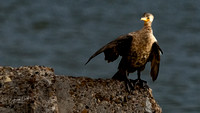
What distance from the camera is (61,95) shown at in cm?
346

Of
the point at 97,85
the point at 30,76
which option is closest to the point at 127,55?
the point at 97,85

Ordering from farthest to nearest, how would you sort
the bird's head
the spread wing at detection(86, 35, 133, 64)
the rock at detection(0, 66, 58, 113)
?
the bird's head
the spread wing at detection(86, 35, 133, 64)
the rock at detection(0, 66, 58, 113)

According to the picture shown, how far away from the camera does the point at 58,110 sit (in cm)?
326

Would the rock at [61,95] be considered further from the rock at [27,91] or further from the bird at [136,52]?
the bird at [136,52]

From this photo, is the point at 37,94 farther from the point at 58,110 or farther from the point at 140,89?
the point at 140,89

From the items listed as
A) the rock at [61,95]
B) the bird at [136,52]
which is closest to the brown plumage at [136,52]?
the bird at [136,52]

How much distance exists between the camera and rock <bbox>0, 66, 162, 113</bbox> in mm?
3158

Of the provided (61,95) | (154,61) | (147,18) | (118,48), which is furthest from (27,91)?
(147,18)

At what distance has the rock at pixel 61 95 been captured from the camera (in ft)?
10.4

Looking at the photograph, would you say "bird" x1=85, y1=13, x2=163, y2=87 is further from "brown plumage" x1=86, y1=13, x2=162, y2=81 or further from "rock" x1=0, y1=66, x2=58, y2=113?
"rock" x1=0, y1=66, x2=58, y2=113

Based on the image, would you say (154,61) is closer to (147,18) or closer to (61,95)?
(147,18)

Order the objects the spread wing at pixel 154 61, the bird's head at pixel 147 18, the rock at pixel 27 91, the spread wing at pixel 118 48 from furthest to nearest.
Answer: the bird's head at pixel 147 18 → the spread wing at pixel 154 61 → the spread wing at pixel 118 48 → the rock at pixel 27 91

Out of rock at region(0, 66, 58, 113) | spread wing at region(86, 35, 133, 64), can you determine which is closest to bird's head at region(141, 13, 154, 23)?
spread wing at region(86, 35, 133, 64)

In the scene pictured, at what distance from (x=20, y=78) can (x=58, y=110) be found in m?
0.43
